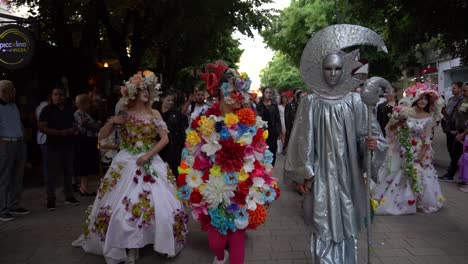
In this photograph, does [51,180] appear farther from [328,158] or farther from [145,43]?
[145,43]

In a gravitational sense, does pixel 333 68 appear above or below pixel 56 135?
above

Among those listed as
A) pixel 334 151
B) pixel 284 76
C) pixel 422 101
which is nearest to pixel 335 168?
pixel 334 151

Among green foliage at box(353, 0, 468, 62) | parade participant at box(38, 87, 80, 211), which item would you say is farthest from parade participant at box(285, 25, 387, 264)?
green foliage at box(353, 0, 468, 62)

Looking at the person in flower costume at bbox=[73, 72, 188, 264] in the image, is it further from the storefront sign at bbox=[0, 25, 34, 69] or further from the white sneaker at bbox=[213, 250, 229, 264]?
the storefront sign at bbox=[0, 25, 34, 69]

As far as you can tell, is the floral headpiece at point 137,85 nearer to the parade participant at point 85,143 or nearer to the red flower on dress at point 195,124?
the red flower on dress at point 195,124

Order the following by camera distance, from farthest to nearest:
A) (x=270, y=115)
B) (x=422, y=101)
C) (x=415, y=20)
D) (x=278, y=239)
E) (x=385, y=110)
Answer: (x=415, y=20) → (x=385, y=110) → (x=270, y=115) → (x=422, y=101) → (x=278, y=239)

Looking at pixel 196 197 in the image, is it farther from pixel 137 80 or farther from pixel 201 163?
pixel 137 80

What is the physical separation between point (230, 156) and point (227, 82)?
0.74m

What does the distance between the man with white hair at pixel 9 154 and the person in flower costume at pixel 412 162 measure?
576 cm

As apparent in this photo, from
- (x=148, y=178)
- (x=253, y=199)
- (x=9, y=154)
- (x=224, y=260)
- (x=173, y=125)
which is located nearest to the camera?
(x=253, y=199)

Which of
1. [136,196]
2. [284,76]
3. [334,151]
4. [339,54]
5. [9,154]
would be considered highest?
[284,76]

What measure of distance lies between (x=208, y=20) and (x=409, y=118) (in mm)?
4839

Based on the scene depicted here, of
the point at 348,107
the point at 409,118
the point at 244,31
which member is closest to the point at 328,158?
the point at 348,107

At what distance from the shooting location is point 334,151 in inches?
158
